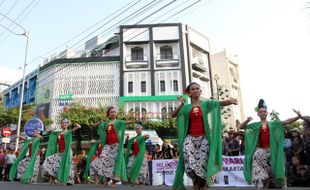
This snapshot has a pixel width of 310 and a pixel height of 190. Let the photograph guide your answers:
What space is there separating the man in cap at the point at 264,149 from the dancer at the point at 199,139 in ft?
7.84

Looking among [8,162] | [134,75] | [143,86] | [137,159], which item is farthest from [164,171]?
[134,75]

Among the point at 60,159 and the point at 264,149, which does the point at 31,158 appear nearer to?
the point at 60,159

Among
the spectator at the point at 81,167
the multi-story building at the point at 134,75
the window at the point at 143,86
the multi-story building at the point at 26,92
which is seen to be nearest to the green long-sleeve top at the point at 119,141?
the spectator at the point at 81,167

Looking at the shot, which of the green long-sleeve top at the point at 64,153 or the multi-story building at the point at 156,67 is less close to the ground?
the multi-story building at the point at 156,67

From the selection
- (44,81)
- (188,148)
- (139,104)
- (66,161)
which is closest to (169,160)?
(66,161)

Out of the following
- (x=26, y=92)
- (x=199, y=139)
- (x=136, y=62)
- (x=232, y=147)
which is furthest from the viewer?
(x=26, y=92)

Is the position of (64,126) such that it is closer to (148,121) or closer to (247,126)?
(247,126)

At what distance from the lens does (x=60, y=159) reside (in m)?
10.9

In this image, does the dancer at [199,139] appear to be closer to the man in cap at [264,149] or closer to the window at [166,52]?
the man in cap at [264,149]

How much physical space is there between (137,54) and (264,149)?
32746mm

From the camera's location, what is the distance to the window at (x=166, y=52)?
39.8 m

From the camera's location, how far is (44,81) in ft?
136

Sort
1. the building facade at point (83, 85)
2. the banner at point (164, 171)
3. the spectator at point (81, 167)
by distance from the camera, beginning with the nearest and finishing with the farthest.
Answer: the banner at point (164, 171), the spectator at point (81, 167), the building facade at point (83, 85)

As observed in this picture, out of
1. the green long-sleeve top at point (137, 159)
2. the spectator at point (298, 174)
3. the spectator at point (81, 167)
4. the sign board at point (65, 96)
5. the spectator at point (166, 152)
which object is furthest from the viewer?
the sign board at point (65, 96)
